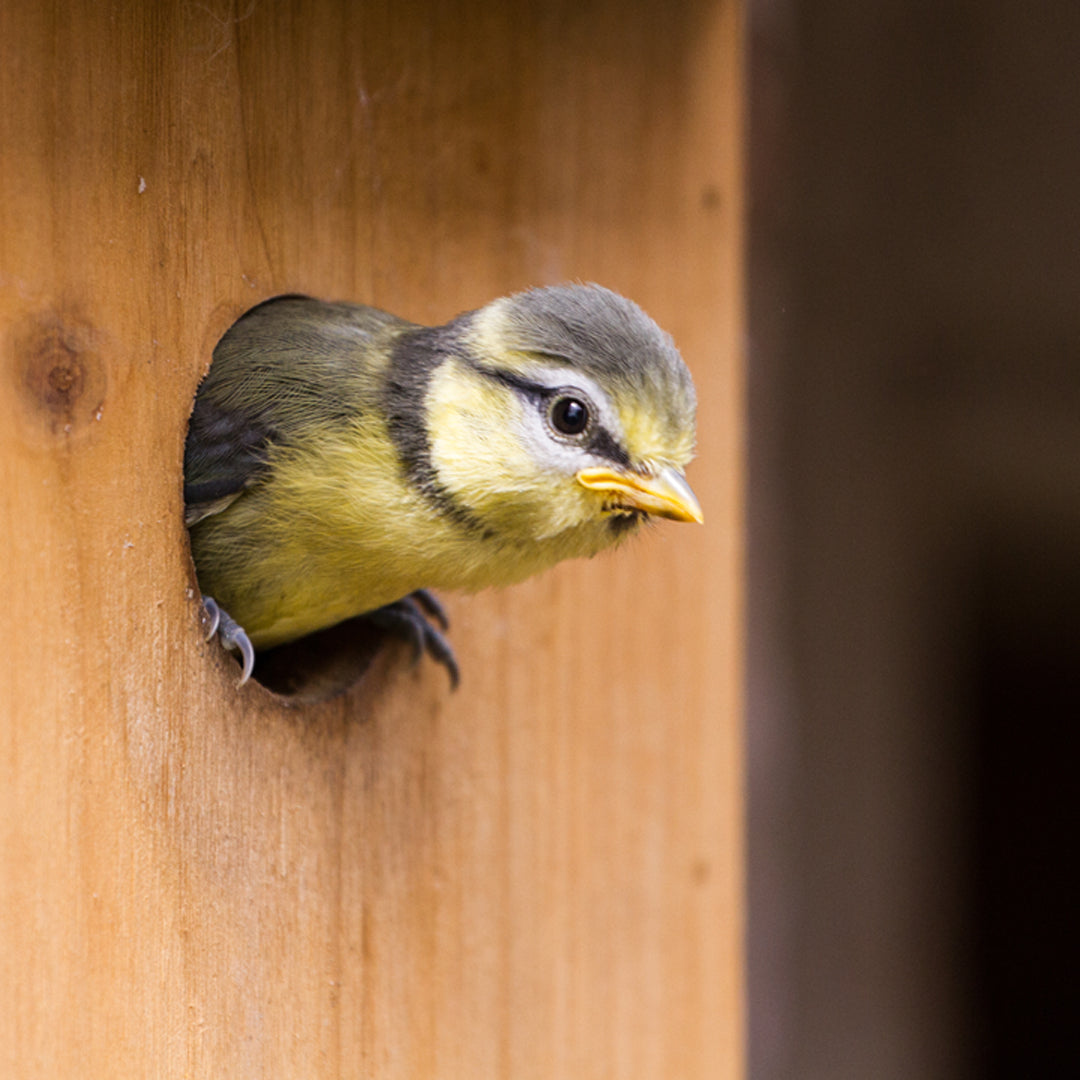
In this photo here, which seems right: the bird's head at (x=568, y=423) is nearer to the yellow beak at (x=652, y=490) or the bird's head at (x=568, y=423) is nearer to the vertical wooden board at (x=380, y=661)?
the yellow beak at (x=652, y=490)

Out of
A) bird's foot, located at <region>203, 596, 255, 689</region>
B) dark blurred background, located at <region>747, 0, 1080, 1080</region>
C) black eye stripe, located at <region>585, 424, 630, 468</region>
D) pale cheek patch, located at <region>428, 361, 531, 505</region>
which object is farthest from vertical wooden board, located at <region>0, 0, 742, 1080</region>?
dark blurred background, located at <region>747, 0, 1080, 1080</region>

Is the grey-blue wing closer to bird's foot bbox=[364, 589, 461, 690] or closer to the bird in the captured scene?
the bird

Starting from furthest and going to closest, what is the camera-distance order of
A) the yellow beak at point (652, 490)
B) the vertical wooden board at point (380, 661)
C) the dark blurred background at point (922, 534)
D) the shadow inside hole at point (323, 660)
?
the dark blurred background at point (922, 534)
the shadow inside hole at point (323, 660)
the yellow beak at point (652, 490)
the vertical wooden board at point (380, 661)

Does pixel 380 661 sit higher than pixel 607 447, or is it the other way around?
pixel 607 447

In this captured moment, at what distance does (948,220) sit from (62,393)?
147 cm

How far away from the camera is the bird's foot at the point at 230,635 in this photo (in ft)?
3.82

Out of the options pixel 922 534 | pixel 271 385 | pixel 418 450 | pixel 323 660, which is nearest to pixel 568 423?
pixel 418 450

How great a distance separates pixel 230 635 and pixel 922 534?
1283 millimetres

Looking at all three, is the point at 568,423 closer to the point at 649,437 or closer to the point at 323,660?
the point at 649,437

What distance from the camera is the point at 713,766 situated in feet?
5.29

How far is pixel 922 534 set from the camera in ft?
7.12

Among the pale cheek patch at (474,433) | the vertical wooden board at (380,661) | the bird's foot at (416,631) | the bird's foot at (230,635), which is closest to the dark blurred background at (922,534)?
the vertical wooden board at (380,661)

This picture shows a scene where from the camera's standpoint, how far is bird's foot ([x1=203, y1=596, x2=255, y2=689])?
3.82 ft

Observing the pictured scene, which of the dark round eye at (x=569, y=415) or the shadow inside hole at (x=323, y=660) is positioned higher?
the dark round eye at (x=569, y=415)
